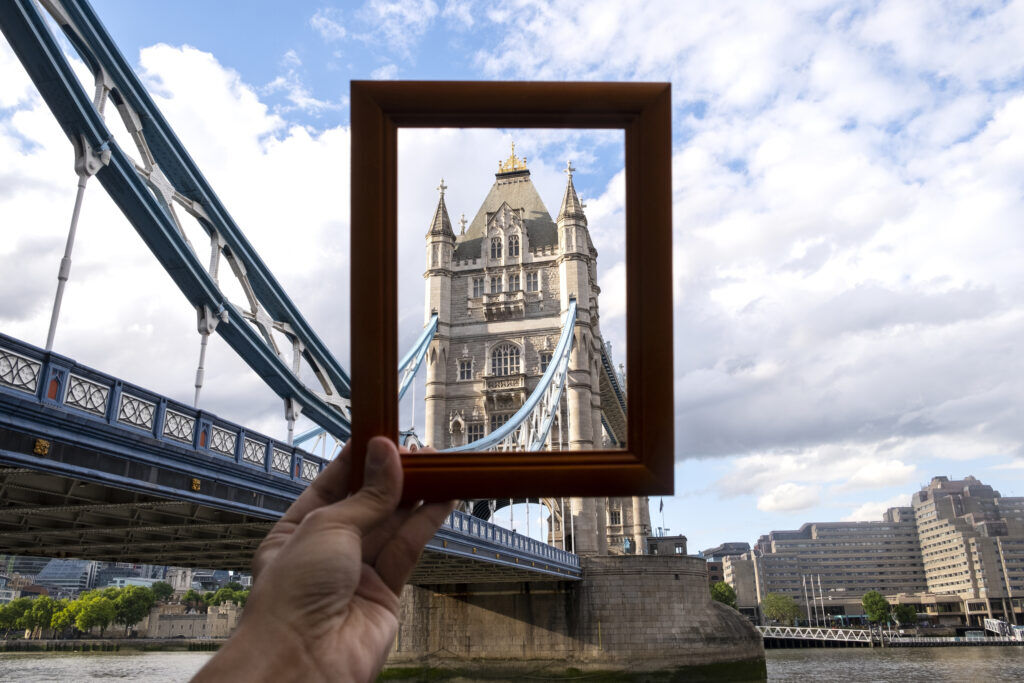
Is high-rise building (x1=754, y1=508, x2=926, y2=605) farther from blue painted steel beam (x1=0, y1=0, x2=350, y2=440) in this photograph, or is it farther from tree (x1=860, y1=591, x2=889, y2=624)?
blue painted steel beam (x1=0, y1=0, x2=350, y2=440)

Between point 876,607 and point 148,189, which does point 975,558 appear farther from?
point 148,189

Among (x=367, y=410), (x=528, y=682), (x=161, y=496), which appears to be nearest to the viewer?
(x=367, y=410)

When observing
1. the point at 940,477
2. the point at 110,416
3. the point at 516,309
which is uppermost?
the point at 940,477

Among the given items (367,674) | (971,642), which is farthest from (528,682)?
(971,642)

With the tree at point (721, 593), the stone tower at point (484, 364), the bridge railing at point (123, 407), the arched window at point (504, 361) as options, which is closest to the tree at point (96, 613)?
the stone tower at point (484, 364)

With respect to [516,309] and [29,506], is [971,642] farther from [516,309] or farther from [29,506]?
[29,506]

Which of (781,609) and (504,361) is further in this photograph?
(781,609)

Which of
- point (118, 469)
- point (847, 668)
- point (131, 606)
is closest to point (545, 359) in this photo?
point (847, 668)
